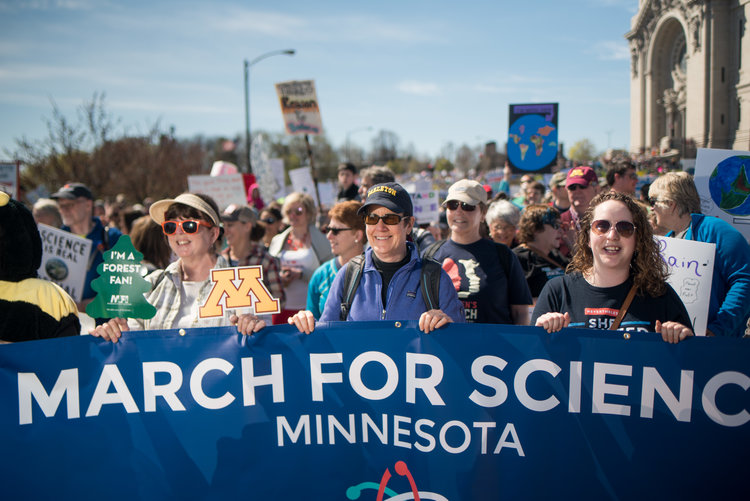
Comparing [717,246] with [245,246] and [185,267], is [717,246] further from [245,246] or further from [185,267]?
[245,246]

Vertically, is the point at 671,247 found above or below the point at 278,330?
above

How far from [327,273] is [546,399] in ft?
5.82

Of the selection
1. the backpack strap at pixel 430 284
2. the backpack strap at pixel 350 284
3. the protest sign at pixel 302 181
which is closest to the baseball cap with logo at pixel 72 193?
the backpack strap at pixel 350 284

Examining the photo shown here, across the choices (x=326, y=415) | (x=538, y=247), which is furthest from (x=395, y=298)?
(x=538, y=247)

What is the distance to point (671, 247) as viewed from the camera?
3.33 metres

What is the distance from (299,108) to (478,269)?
6.72m

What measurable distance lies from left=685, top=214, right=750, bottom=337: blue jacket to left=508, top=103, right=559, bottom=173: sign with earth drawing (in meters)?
4.11

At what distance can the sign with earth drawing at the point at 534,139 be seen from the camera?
740 centimetres

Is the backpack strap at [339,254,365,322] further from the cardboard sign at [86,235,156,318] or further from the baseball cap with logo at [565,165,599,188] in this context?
the baseball cap with logo at [565,165,599,188]

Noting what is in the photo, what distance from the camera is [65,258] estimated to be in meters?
4.79

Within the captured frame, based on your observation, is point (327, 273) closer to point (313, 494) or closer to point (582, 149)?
point (313, 494)

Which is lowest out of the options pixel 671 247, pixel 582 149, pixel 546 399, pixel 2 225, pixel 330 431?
pixel 330 431

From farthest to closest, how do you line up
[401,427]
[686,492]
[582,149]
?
[582,149]
[401,427]
[686,492]

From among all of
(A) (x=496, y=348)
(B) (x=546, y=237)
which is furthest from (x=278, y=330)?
(B) (x=546, y=237)
